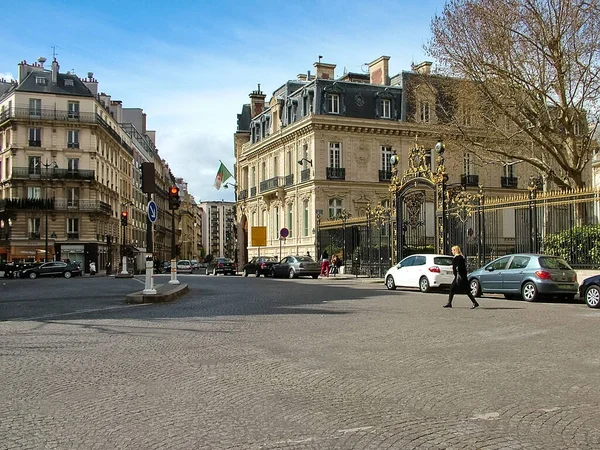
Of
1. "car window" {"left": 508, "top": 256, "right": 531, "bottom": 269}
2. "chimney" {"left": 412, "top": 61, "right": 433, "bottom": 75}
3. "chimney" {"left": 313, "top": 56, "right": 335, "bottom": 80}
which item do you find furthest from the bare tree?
"chimney" {"left": 313, "top": 56, "right": 335, "bottom": 80}

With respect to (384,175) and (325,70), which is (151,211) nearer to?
(384,175)

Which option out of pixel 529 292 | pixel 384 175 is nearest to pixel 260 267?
pixel 384 175

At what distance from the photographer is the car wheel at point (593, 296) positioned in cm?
1715

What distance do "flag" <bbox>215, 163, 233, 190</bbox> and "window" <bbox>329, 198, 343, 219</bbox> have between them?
1434cm

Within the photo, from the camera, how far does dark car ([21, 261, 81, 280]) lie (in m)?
52.0

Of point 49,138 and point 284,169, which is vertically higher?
point 49,138

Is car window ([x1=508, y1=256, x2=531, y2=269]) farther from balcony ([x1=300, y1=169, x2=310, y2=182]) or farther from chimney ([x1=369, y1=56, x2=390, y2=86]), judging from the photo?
chimney ([x1=369, y1=56, x2=390, y2=86])

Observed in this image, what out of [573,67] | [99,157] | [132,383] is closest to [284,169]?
[99,157]

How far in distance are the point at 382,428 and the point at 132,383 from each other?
3.12m

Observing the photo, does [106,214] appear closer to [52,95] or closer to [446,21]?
[52,95]

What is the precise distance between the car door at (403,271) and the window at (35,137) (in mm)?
50910

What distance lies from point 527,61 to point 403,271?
357 inches

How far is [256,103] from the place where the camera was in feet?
222

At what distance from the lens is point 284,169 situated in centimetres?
5438
